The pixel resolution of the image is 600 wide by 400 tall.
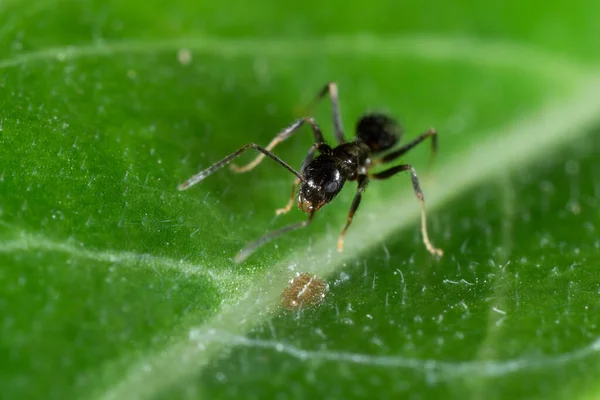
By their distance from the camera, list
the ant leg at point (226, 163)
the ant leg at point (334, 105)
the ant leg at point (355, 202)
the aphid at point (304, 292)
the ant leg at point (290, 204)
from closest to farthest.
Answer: the aphid at point (304, 292)
the ant leg at point (226, 163)
the ant leg at point (355, 202)
the ant leg at point (290, 204)
the ant leg at point (334, 105)

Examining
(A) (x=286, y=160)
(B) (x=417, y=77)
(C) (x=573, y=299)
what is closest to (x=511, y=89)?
(B) (x=417, y=77)

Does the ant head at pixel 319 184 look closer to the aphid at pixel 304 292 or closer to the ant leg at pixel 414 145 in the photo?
the aphid at pixel 304 292

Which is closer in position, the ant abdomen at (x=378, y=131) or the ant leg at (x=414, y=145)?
the ant leg at (x=414, y=145)

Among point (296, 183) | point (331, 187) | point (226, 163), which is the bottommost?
point (331, 187)

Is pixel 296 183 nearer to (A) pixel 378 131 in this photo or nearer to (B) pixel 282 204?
(B) pixel 282 204

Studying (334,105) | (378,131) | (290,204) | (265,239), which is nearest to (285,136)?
(334,105)

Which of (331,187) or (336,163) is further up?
(336,163)

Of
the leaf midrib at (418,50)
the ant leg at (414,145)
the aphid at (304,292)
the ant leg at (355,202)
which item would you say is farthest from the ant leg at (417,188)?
the leaf midrib at (418,50)
